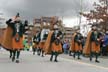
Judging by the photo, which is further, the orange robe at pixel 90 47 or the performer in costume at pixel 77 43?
the performer in costume at pixel 77 43

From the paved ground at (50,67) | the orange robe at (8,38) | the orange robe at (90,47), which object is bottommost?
the paved ground at (50,67)

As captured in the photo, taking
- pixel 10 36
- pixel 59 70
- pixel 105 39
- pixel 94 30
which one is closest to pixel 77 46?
pixel 105 39

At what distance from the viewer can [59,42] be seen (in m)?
18.0

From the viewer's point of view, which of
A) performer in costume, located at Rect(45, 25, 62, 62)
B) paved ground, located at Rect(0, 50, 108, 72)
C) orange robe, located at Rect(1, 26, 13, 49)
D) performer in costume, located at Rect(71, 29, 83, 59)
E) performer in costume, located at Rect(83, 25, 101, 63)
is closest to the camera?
paved ground, located at Rect(0, 50, 108, 72)

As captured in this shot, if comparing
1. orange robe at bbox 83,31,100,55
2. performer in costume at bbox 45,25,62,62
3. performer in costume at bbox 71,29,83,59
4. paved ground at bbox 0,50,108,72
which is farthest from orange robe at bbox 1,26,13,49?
performer in costume at bbox 71,29,83,59

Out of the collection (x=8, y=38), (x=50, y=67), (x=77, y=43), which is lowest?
(x=50, y=67)

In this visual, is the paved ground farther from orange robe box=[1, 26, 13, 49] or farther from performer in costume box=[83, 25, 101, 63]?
performer in costume box=[83, 25, 101, 63]

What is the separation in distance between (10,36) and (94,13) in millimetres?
17019

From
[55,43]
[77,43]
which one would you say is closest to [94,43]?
[55,43]

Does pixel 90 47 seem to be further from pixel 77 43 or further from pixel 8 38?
pixel 8 38

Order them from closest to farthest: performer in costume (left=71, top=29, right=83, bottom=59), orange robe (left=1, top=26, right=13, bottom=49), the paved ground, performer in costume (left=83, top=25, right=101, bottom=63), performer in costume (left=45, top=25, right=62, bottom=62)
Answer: the paved ground → orange robe (left=1, top=26, right=13, bottom=49) → performer in costume (left=45, top=25, right=62, bottom=62) → performer in costume (left=83, top=25, right=101, bottom=63) → performer in costume (left=71, top=29, right=83, bottom=59)

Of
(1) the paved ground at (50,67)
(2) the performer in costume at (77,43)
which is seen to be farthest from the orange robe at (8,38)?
(2) the performer in costume at (77,43)

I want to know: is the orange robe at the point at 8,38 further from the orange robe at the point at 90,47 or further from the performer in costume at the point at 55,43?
the orange robe at the point at 90,47

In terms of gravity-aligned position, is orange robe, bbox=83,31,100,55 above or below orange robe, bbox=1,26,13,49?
below
